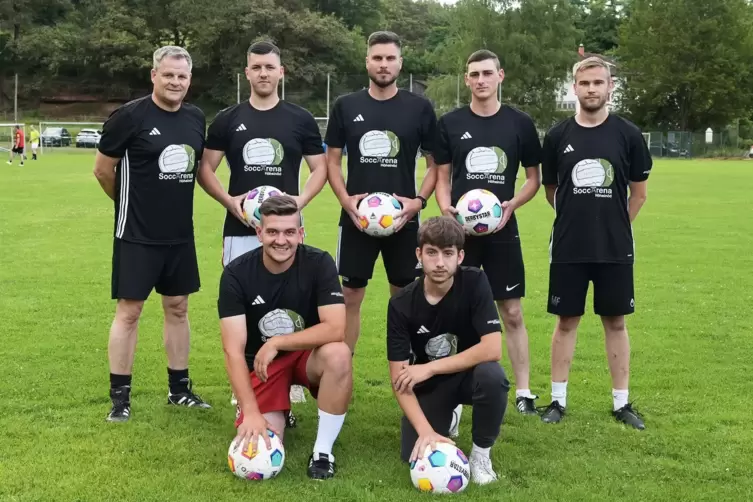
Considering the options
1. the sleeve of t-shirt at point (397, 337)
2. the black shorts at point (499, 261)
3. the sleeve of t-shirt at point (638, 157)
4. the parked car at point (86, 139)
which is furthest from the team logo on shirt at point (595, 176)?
the parked car at point (86, 139)

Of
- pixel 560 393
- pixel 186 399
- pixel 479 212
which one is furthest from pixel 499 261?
pixel 186 399

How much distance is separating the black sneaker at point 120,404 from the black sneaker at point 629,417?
3.17m

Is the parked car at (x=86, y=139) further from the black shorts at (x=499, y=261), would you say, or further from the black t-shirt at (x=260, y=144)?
the black shorts at (x=499, y=261)

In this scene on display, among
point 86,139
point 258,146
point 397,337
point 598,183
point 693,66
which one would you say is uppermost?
point 693,66

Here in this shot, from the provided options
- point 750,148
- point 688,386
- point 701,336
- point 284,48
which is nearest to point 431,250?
point 688,386

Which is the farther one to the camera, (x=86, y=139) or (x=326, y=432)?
(x=86, y=139)

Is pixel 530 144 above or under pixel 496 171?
above

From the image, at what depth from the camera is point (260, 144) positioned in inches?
203

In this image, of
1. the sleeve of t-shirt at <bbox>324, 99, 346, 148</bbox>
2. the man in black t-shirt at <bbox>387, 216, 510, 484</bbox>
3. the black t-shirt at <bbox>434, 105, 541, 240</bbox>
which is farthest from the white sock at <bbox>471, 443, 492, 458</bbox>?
the sleeve of t-shirt at <bbox>324, 99, 346, 148</bbox>

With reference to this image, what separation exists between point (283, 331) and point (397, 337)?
0.71m

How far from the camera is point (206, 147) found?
5.33 meters

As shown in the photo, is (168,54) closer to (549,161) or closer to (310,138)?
(310,138)

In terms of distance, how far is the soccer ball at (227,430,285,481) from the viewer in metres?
3.98

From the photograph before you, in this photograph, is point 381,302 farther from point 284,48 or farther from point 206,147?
point 284,48
